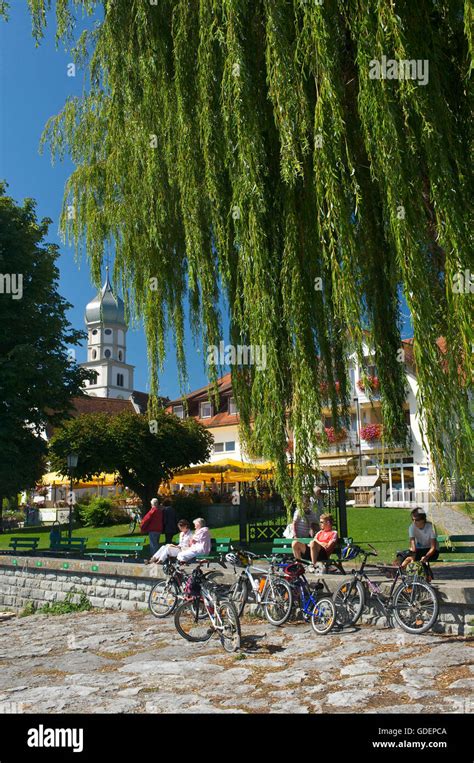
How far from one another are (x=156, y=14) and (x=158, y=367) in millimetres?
3871

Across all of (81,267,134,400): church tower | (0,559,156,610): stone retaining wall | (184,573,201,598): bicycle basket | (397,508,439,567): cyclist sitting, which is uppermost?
(81,267,134,400): church tower

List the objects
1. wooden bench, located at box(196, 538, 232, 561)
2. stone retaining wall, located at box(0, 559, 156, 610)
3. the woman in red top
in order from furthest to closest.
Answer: wooden bench, located at box(196, 538, 232, 561) < stone retaining wall, located at box(0, 559, 156, 610) < the woman in red top

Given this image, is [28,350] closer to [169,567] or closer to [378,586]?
[169,567]

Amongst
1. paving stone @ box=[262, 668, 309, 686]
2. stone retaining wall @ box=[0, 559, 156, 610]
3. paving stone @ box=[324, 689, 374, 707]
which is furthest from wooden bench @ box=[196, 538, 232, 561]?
paving stone @ box=[324, 689, 374, 707]

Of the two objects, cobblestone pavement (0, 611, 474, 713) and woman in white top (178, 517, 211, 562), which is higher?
woman in white top (178, 517, 211, 562)

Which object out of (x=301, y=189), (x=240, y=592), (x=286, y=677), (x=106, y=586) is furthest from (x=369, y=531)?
(x=301, y=189)

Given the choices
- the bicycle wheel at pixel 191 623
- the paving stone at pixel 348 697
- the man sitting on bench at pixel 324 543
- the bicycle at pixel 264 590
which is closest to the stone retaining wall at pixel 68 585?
the bicycle at pixel 264 590

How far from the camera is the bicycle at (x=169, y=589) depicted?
10.2m

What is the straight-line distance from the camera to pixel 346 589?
345 inches

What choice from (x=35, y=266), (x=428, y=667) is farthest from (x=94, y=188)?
(x=35, y=266)

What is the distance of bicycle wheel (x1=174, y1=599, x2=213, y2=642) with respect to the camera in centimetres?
888

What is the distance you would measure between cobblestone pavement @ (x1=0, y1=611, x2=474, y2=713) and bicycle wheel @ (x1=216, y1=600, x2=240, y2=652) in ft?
0.45

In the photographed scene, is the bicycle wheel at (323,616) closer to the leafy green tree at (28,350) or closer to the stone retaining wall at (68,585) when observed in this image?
the stone retaining wall at (68,585)

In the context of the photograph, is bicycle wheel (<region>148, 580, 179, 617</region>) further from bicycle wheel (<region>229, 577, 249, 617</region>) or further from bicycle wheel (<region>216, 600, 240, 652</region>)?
bicycle wheel (<region>216, 600, 240, 652</region>)
